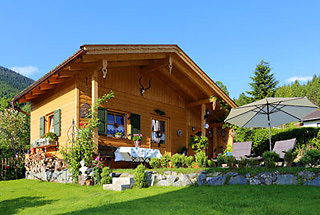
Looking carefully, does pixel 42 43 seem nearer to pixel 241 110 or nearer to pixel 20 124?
pixel 20 124

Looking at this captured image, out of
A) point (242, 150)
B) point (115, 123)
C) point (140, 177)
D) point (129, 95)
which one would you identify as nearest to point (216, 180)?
point (140, 177)

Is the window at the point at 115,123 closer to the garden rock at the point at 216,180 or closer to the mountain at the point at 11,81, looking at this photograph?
the garden rock at the point at 216,180

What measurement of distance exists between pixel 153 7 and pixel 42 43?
30.1ft

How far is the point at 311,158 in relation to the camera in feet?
21.0

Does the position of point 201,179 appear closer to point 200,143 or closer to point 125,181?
point 125,181

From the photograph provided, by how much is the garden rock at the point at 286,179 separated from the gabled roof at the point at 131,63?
559 centimetres

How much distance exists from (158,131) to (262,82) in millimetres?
23388

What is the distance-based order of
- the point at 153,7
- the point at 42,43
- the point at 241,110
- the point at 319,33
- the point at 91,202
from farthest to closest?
the point at 42,43
the point at 319,33
the point at 153,7
the point at 241,110
the point at 91,202

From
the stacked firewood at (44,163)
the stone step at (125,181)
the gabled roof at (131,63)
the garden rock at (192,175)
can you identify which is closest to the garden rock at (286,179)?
the garden rock at (192,175)

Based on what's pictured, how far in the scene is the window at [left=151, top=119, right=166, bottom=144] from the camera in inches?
476

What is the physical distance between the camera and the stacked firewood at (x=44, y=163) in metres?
9.30

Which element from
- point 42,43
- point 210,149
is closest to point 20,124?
point 42,43

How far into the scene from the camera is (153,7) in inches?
442

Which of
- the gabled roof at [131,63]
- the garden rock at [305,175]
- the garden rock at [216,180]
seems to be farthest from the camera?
the gabled roof at [131,63]
